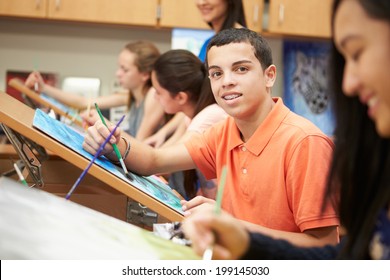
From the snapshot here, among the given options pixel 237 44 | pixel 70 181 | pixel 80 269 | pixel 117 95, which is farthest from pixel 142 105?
pixel 80 269

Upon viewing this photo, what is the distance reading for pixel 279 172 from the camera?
1285mm

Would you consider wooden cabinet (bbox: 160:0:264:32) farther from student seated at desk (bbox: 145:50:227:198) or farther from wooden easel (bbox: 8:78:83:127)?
student seated at desk (bbox: 145:50:227:198)

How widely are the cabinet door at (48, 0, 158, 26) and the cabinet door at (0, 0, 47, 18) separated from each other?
51 mm

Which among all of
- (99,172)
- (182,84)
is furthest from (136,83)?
(99,172)

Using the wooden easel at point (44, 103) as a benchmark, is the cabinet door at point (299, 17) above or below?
above

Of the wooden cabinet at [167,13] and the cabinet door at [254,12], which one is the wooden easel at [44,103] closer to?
the wooden cabinet at [167,13]

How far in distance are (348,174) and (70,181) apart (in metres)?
0.98

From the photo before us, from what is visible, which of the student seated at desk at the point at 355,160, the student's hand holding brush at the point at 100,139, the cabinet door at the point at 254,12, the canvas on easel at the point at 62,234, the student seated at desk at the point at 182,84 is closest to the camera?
the student seated at desk at the point at 355,160

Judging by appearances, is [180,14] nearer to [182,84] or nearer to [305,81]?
[305,81]

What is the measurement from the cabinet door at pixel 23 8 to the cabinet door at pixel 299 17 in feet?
4.39

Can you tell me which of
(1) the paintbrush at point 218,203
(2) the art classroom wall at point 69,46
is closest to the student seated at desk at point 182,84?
(1) the paintbrush at point 218,203

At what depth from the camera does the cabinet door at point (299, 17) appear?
11.7ft

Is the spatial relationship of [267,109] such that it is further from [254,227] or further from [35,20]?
[35,20]

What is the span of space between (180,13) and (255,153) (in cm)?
230
